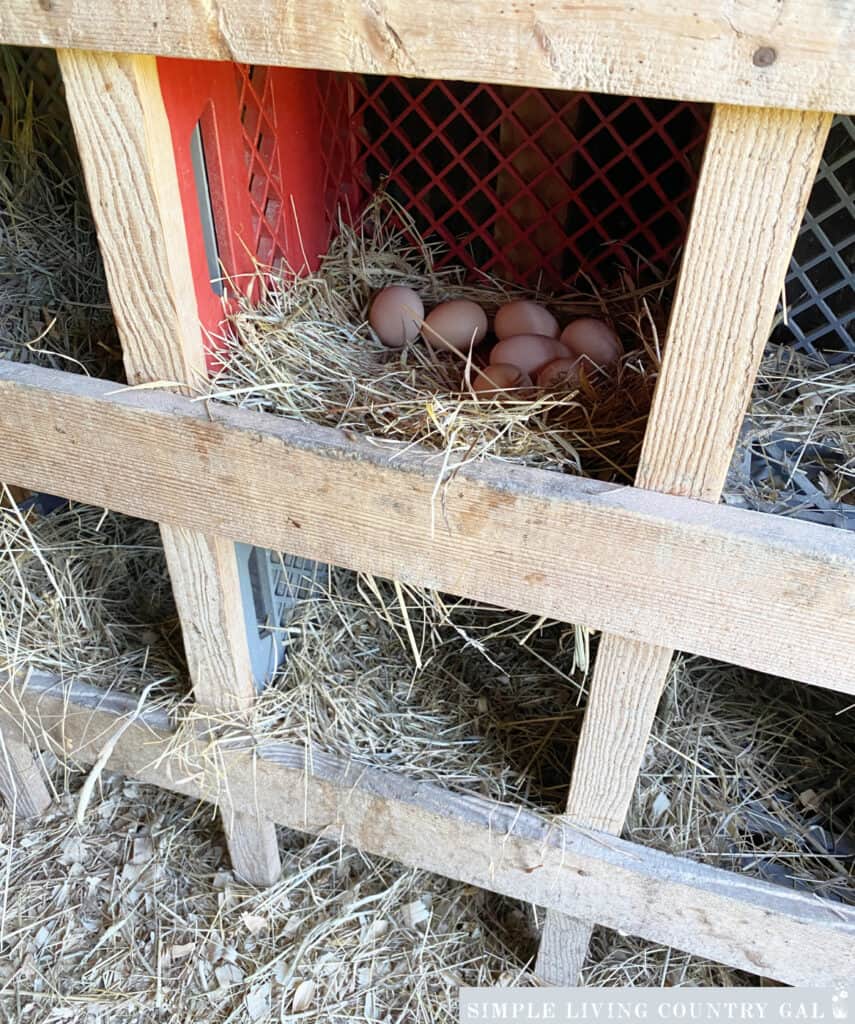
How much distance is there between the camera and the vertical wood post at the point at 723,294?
2.28 feet

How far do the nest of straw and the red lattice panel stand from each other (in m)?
0.09

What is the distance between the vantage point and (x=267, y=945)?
1597 mm

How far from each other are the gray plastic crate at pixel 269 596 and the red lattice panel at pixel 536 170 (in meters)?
0.62

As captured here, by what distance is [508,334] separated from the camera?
4.24 ft

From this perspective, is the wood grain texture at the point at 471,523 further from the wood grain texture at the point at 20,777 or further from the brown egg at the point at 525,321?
the wood grain texture at the point at 20,777

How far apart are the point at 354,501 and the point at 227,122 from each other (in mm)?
500

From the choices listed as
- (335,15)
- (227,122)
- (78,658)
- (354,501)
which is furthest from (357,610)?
(335,15)

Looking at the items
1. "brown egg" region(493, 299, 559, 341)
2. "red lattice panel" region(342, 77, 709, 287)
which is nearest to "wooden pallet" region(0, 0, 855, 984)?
"brown egg" region(493, 299, 559, 341)

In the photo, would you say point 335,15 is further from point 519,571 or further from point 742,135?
point 519,571

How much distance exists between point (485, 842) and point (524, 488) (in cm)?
66

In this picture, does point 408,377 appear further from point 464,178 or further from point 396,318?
point 464,178

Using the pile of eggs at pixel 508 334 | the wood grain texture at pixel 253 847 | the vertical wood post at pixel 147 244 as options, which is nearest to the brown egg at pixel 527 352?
the pile of eggs at pixel 508 334

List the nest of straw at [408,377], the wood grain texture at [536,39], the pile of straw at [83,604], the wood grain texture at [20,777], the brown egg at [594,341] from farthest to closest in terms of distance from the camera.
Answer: the wood grain texture at [20,777]
the pile of straw at [83,604]
the brown egg at [594,341]
the nest of straw at [408,377]
the wood grain texture at [536,39]

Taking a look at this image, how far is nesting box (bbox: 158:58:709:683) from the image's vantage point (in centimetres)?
124
